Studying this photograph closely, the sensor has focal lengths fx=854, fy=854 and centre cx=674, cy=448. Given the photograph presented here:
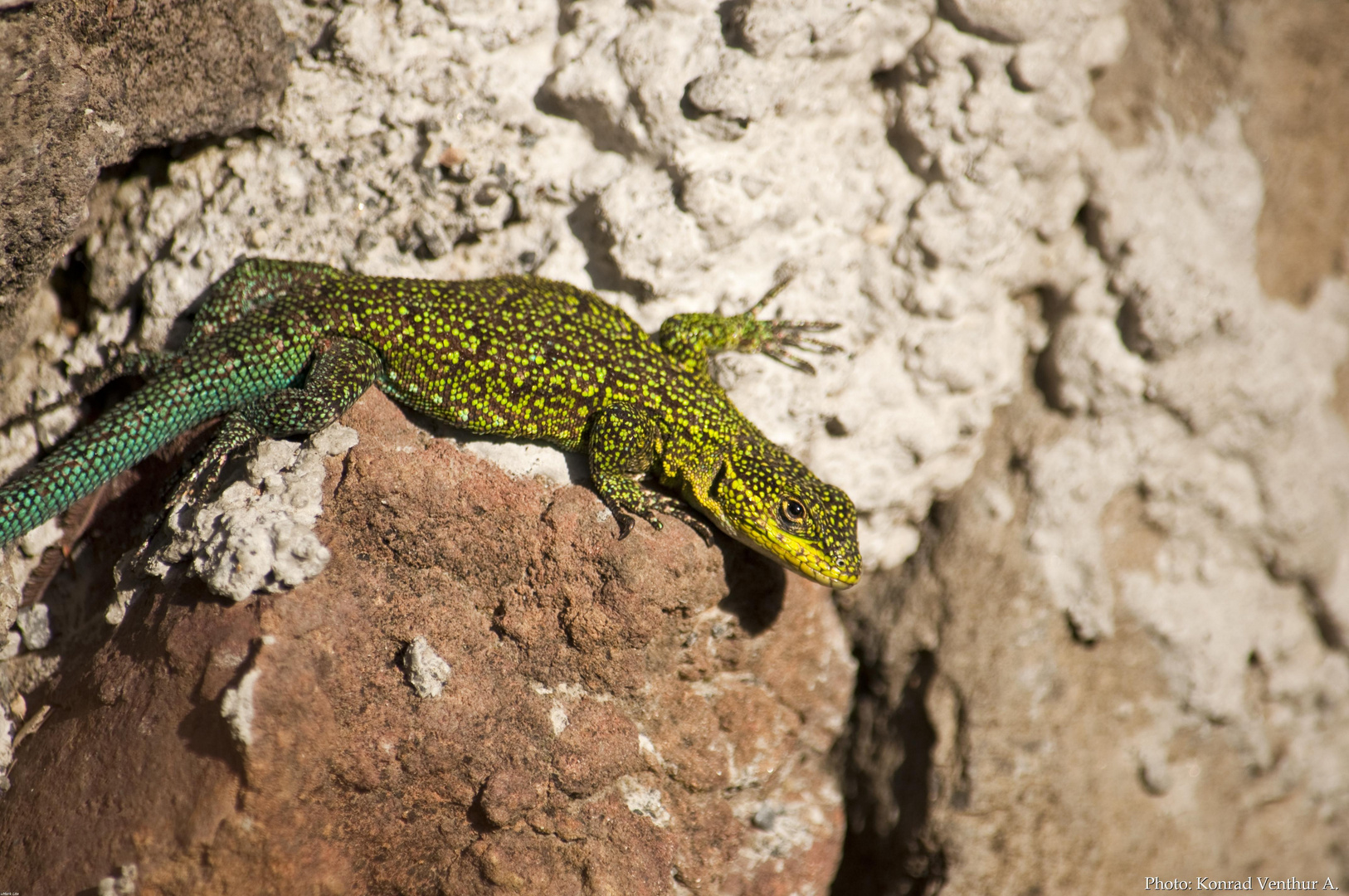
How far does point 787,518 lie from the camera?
4309 millimetres

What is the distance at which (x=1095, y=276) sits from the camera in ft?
17.5

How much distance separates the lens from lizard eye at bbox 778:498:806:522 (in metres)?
4.30

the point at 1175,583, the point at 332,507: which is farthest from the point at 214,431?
the point at 1175,583

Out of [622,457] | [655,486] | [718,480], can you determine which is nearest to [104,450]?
[622,457]

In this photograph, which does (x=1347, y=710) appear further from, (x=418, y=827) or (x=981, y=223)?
(x=418, y=827)

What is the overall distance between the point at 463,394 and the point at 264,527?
1.10 metres

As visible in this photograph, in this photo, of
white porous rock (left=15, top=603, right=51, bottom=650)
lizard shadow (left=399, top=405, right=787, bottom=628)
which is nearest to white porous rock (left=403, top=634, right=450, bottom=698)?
lizard shadow (left=399, top=405, right=787, bottom=628)

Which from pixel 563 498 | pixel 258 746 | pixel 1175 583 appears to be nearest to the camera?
pixel 258 746

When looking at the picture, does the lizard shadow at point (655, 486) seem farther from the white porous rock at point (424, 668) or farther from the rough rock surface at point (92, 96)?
the rough rock surface at point (92, 96)

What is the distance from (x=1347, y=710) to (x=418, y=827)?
6662mm

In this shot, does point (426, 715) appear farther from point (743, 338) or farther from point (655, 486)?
point (743, 338)

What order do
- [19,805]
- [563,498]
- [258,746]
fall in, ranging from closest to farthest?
[258,746], [19,805], [563,498]

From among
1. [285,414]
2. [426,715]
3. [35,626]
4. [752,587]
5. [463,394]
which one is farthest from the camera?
[752,587]

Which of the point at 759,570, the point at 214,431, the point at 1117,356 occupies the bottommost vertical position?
the point at 759,570
